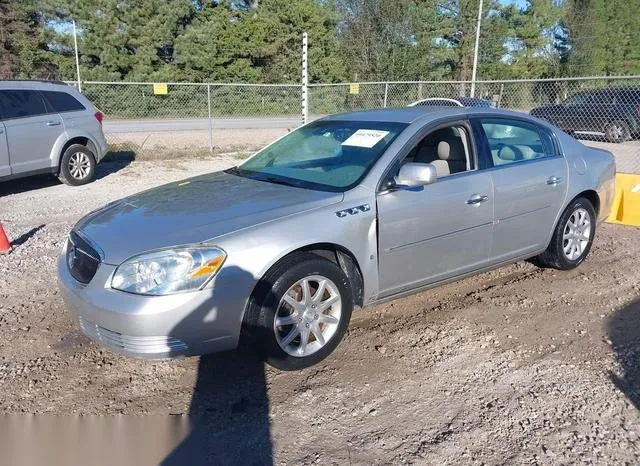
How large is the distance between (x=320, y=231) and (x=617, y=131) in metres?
16.1

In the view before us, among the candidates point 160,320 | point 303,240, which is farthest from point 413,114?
point 160,320

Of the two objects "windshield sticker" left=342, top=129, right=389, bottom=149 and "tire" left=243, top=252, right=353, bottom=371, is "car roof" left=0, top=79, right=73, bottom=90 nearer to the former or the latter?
"windshield sticker" left=342, top=129, right=389, bottom=149

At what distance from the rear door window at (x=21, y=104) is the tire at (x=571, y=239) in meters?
8.03

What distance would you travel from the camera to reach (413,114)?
4484mm

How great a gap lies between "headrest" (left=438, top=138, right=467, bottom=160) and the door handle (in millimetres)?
332

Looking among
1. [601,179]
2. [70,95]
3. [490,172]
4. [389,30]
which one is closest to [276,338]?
[490,172]

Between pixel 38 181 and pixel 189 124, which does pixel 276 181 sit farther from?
pixel 189 124

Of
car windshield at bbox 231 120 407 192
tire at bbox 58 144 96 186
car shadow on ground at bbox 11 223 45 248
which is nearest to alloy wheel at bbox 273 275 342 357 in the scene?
car windshield at bbox 231 120 407 192

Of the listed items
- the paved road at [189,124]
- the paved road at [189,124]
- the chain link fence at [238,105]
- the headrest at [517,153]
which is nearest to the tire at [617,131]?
the chain link fence at [238,105]

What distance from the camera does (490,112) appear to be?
15.6 feet

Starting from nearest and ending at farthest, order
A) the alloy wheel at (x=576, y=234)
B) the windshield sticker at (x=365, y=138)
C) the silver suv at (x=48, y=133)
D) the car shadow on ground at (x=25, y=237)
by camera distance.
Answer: the windshield sticker at (x=365, y=138)
the alloy wheel at (x=576, y=234)
the car shadow on ground at (x=25, y=237)
the silver suv at (x=48, y=133)

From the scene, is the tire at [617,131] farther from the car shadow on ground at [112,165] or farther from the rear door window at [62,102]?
the rear door window at [62,102]

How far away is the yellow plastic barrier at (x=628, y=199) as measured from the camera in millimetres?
7133

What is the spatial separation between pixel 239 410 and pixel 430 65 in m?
41.5
